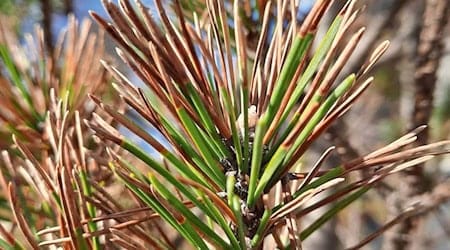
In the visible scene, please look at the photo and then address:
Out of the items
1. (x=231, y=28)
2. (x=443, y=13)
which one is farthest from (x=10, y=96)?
(x=443, y=13)

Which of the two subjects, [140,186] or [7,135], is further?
[7,135]

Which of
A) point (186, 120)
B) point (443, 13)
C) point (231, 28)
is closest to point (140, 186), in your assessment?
point (186, 120)

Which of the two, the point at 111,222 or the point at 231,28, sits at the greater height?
the point at 231,28

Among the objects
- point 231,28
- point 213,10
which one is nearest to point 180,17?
point 213,10

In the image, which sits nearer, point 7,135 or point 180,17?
point 180,17

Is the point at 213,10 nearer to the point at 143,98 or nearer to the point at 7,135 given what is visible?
the point at 143,98

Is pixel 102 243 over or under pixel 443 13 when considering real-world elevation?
under

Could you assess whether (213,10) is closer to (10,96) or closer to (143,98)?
(143,98)
